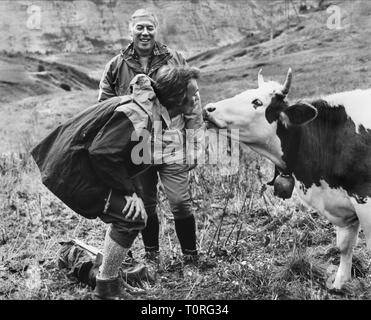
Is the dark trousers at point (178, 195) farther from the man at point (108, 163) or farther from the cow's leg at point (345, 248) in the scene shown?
the cow's leg at point (345, 248)

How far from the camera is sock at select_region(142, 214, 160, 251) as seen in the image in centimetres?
465

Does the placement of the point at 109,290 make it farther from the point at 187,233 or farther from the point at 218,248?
the point at 218,248

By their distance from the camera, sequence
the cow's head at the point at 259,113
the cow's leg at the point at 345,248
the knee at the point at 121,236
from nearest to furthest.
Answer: the knee at the point at 121,236 → the cow's head at the point at 259,113 → the cow's leg at the point at 345,248

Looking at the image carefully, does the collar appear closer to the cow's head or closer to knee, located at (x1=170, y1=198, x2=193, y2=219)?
the cow's head

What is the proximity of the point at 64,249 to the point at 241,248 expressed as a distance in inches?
57.5

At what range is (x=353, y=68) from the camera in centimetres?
1758


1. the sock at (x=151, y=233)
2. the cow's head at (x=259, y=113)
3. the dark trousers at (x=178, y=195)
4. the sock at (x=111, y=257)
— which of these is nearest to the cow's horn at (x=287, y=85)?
the cow's head at (x=259, y=113)

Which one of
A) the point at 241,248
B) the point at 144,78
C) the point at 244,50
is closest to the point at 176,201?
the point at 241,248

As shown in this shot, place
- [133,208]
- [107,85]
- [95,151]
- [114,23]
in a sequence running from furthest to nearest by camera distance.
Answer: [114,23]
[107,85]
[133,208]
[95,151]

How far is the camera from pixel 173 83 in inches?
149

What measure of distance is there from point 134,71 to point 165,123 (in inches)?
19.3

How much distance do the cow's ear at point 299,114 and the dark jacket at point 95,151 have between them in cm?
90

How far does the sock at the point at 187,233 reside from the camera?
14.5 ft

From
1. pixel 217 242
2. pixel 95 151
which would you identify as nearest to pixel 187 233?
pixel 217 242
